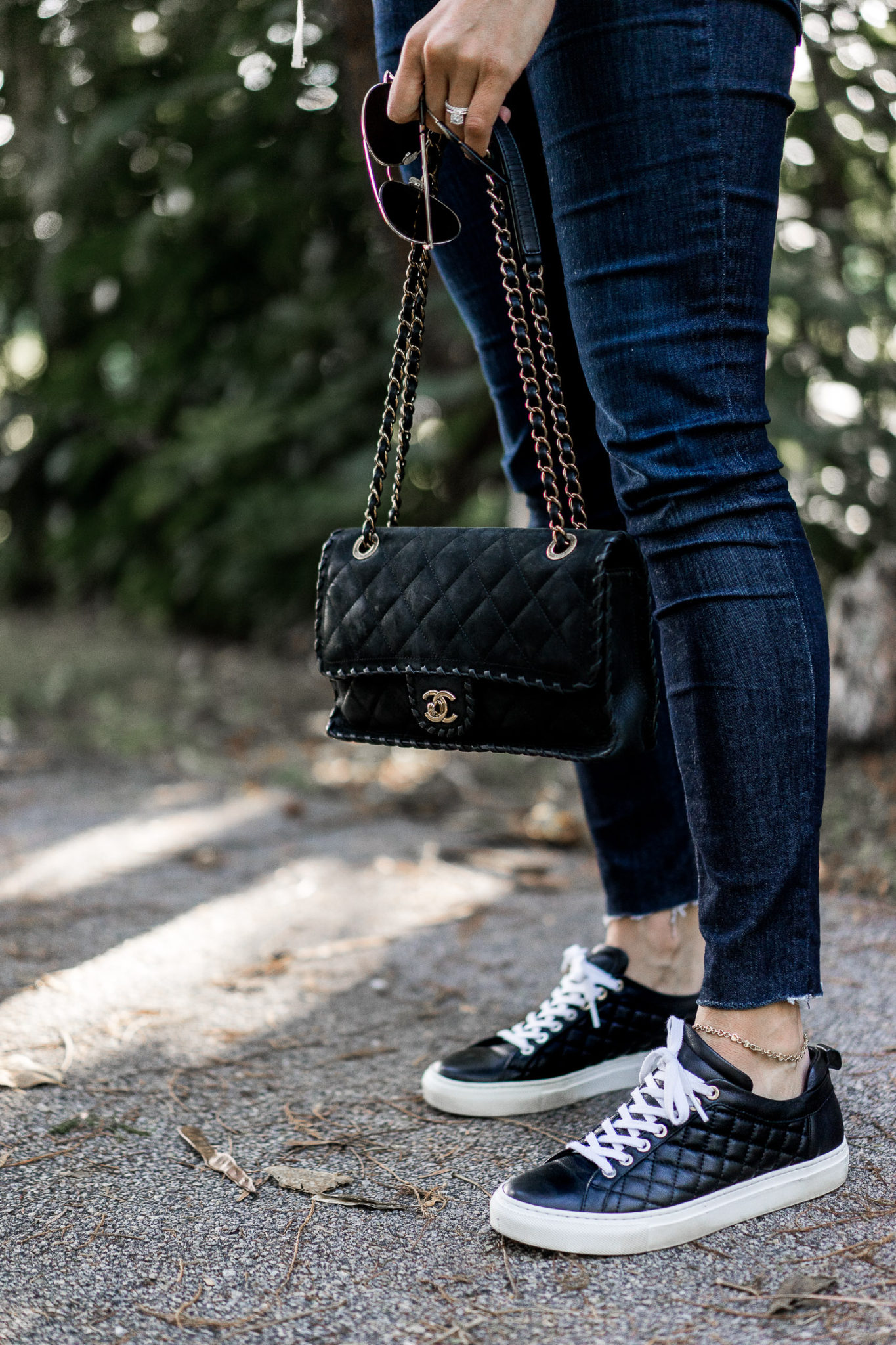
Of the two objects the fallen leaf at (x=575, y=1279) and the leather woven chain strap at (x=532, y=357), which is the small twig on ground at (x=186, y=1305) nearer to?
the fallen leaf at (x=575, y=1279)

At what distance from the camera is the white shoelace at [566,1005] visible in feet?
4.23

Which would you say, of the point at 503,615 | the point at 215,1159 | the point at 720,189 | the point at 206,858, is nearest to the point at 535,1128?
the point at 215,1159

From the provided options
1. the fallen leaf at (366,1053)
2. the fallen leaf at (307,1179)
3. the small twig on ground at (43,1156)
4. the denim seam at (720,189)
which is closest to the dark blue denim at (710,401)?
the denim seam at (720,189)

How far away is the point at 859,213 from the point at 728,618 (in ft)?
9.63

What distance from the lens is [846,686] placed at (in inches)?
109

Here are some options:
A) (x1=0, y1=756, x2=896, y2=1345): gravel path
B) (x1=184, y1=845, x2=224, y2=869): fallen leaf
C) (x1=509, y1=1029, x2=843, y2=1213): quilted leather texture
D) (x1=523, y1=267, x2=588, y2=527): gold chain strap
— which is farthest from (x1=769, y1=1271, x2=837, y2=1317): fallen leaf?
(x1=184, y1=845, x2=224, y2=869): fallen leaf

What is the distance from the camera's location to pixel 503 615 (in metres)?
1.11

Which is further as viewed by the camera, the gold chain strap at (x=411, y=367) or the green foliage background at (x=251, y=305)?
the green foliage background at (x=251, y=305)

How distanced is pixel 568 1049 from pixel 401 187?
1011 millimetres

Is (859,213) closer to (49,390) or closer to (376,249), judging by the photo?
(376,249)

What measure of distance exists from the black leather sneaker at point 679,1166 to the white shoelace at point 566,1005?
23 centimetres

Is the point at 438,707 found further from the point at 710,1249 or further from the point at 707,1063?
the point at 710,1249

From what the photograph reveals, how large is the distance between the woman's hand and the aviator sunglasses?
85 mm

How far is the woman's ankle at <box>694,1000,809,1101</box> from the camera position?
1.03 metres
